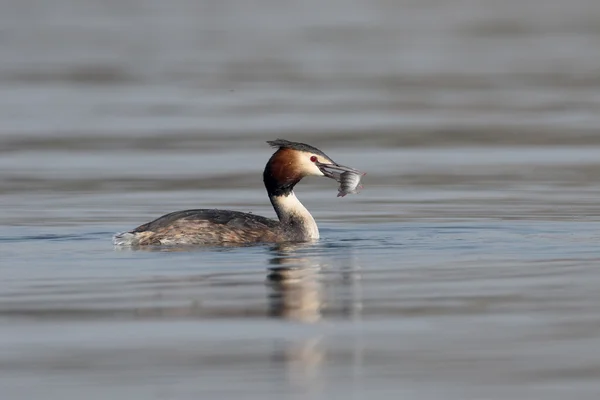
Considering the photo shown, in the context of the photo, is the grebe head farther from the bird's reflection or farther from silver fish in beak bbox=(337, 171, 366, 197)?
the bird's reflection

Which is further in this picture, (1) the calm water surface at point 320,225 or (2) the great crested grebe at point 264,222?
(2) the great crested grebe at point 264,222

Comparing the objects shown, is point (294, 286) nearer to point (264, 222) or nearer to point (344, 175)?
point (264, 222)

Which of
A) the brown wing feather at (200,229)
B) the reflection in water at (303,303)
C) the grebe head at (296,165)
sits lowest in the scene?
the reflection in water at (303,303)

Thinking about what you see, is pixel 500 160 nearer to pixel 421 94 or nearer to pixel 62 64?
pixel 421 94

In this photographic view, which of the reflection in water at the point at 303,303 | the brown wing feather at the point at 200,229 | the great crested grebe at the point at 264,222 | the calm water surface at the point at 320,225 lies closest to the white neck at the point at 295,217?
the great crested grebe at the point at 264,222

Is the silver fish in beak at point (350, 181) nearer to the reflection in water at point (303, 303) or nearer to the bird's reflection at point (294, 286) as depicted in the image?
the reflection in water at point (303, 303)

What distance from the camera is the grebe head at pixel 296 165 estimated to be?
13469 millimetres

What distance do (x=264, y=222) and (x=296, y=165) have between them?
2.05ft

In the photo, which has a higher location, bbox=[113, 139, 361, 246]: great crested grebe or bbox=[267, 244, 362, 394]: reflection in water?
bbox=[113, 139, 361, 246]: great crested grebe

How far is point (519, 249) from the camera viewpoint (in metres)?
12.4

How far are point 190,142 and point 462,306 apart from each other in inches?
459

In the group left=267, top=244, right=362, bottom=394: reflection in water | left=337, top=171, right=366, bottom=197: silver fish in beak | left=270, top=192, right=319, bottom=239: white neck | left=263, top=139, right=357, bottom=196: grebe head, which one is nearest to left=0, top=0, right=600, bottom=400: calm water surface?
left=267, top=244, right=362, bottom=394: reflection in water

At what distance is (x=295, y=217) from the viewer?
13477 mm

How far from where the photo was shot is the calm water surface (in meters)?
8.33
